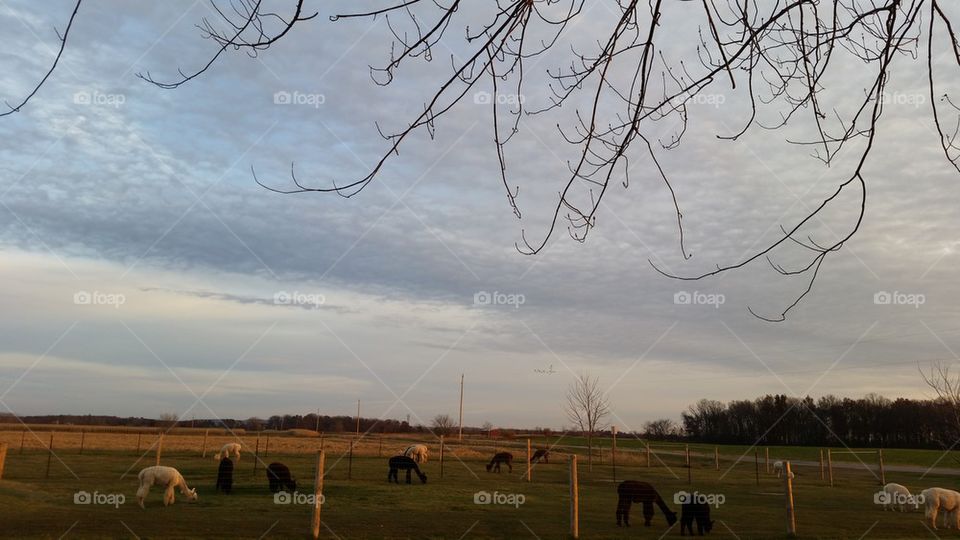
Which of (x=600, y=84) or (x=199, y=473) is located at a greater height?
(x=600, y=84)

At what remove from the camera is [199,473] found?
23312 mm

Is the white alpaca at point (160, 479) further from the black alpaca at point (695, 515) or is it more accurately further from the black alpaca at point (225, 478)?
the black alpaca at point (695, 515)

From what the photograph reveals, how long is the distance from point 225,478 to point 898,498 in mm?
18274

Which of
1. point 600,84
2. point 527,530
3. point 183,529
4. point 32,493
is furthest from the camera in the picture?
point 32,493

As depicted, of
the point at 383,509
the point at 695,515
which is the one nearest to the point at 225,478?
the point at 383,509

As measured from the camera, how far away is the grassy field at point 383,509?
503 inches

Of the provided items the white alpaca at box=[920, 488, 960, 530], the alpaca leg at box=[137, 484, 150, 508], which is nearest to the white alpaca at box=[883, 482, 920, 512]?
the white alpaca at box=[920, 488, 960, 530]

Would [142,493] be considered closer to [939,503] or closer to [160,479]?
[160,479]

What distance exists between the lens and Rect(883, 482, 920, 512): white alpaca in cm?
1853

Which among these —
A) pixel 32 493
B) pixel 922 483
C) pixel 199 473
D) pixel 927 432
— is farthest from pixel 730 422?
pixel 32 493

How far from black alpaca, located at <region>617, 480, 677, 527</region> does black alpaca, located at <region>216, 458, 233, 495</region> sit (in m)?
10.1

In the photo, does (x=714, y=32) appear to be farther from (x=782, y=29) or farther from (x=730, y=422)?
(x=730, y=422)

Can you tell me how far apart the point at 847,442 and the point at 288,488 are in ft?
265

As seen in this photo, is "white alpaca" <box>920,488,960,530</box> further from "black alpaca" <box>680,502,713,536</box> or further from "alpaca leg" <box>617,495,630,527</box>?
"alpaca leg" <box>617,495,630,527</box>
